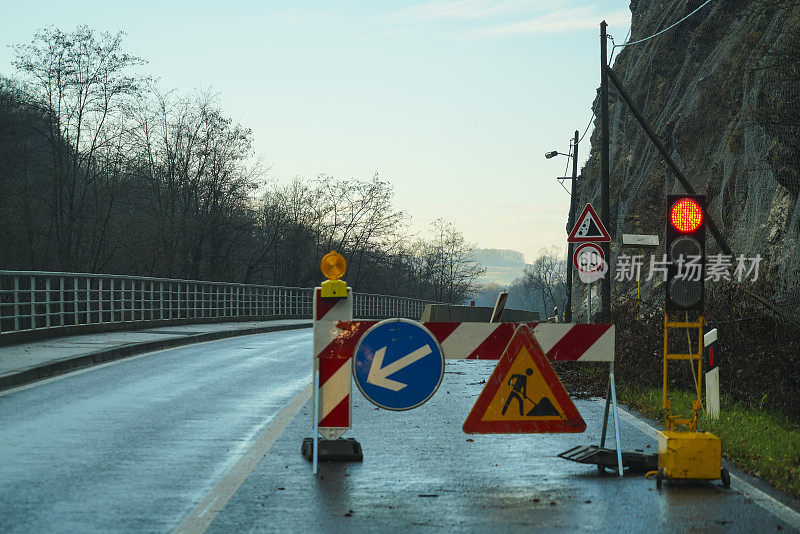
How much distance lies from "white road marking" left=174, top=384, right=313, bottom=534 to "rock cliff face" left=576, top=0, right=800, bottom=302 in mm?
6207

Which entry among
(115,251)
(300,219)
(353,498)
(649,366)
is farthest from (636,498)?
(300,219)

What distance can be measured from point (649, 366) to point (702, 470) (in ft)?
23.8

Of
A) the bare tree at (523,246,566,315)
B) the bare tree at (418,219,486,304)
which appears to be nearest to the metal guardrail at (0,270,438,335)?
the bare tree at (418,219,486,304)

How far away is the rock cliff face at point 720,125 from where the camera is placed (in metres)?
13.8

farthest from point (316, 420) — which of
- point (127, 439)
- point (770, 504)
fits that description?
point (770, 504)

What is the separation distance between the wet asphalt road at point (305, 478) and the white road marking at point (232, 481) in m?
0.06

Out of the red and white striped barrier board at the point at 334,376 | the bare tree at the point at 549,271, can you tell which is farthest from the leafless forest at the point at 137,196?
the bare tree at the point at 549,271

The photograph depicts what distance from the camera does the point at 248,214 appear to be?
5441 cm

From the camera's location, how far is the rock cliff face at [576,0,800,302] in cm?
1377

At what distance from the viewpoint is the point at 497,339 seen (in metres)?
7.54

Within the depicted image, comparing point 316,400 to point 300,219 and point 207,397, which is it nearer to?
point 207,397

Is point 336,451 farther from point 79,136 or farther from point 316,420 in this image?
point 79,136

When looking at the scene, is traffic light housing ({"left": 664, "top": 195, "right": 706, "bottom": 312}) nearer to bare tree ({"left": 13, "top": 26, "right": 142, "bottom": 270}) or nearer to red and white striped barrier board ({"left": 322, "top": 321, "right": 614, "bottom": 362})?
red and white striped barrier board ({"left": 322, "top": 321, "right": 614, "bottom": 362})

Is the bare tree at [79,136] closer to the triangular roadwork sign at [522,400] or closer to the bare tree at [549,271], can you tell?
the triangular roadwork sign at [522,400]
